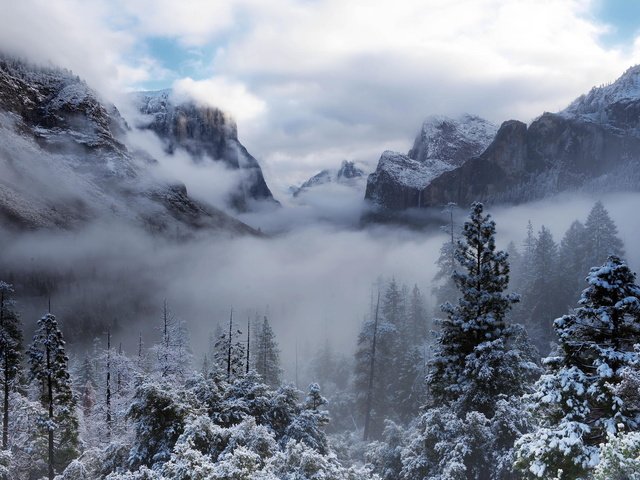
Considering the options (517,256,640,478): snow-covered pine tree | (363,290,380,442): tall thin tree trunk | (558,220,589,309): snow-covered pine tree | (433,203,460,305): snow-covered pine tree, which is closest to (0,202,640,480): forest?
(517,256,640,478): snow-covered pine tree

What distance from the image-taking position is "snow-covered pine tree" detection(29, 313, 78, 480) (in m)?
26.4

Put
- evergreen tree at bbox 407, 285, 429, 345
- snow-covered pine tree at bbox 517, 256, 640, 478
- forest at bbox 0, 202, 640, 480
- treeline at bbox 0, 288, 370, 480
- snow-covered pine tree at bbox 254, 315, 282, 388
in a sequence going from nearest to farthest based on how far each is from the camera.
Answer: snow-covered pine tree at bbox 517, 256, 640, 478 → forest at bbox 0, 202, 640, 480 → treeline at bbox 0, 288, 370, 480 → snow-covered pine tree at bbox 254, 315, 282, 388 → evergreen tree at bbox 407, 285, 429, 345

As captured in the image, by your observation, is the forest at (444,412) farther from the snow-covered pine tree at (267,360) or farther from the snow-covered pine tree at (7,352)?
the snow-covered pine tree at (267,360)

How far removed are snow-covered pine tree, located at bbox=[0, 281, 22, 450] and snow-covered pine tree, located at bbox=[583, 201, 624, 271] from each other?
54.7 metres

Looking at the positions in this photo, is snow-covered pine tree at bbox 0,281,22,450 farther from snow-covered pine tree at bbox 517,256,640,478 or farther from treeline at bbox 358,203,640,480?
snow-covered pine tree at bbox 517,256,640,478

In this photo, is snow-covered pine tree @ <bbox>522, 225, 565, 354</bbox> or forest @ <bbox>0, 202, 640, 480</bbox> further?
snow-covered pine tree @ <bbox>522, 225, 565, 354</bbox>

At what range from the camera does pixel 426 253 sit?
555 ft

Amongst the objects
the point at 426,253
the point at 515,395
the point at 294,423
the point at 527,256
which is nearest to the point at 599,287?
the point at 515,395

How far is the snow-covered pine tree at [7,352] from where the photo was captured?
27.6 meters

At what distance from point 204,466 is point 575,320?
30.4 feet

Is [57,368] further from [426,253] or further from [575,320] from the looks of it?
[426,253]

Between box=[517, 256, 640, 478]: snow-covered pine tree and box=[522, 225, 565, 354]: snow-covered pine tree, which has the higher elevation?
box=[517, 256, 640, 478]: snow-covered pine tree

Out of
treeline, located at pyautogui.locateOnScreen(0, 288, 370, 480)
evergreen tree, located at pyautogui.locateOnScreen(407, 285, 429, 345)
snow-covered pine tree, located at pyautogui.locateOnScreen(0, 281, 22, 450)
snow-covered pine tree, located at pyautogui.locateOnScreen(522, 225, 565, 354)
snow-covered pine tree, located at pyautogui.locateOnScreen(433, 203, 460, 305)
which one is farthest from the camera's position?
evergreen tree, located at pyautogui.locateOnScreen(407, 285, 429, 345)

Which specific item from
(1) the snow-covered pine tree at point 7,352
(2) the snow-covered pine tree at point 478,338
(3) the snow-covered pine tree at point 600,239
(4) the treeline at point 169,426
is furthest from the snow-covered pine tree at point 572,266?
(1) the snow-covered pine tree at point 7,352
